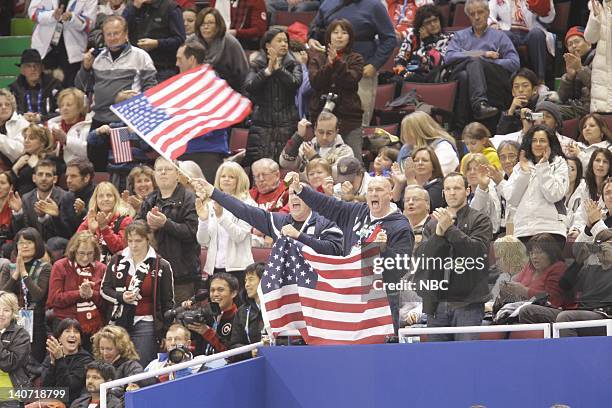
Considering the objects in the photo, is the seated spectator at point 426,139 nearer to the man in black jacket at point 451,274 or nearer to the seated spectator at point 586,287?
the man in black jacket at point 451,274

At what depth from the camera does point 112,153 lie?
15.9 metres

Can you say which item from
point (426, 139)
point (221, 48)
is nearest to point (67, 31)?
point (221, 48)

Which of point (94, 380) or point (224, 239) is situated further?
point (224, 239)

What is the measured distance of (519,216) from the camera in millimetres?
12523

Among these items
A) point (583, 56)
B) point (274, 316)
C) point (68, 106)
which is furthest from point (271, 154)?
point (274, 316)

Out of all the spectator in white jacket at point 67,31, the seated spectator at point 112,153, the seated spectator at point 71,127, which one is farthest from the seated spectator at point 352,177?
the spectator in white jacket at point 67,31

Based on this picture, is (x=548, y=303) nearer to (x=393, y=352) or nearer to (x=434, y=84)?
(x=393, y=352)

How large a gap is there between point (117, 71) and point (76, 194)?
6.05 ft

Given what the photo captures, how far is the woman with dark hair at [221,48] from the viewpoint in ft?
53.2

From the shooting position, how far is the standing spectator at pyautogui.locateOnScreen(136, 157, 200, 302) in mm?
13211

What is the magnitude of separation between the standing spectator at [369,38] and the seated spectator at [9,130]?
3.04 meters

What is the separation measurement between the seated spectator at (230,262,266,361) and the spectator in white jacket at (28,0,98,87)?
6531 millimetres

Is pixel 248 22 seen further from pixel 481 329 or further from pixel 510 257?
pixel 481 329


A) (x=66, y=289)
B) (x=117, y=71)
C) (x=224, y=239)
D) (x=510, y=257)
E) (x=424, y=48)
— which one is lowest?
(x=66, y=289)
